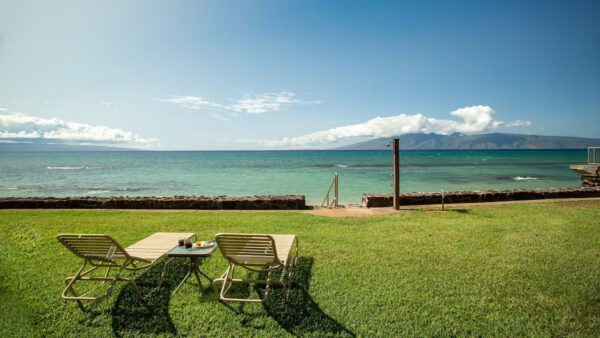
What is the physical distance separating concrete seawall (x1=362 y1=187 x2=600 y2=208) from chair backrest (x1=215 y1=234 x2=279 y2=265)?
6.79 metres

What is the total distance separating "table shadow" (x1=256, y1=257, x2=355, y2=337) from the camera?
3.39 meters

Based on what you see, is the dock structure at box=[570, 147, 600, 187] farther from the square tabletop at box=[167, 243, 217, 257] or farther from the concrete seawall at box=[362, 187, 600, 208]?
the square tabletop at box=[167, 243, 217, 257]

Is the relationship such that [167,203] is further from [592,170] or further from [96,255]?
[592,170]

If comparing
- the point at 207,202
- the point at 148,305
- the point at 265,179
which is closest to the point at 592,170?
the point at 207,202

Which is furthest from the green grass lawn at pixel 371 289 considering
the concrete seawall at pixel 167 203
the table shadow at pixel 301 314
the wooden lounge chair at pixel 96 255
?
the concrete seawall at pixel 167 203

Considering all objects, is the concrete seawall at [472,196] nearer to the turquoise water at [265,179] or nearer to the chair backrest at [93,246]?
the turquoise water at [265,179]

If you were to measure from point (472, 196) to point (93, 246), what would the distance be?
10.8 meters

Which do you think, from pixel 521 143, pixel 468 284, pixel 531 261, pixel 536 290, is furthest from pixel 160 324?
pixel 521 143

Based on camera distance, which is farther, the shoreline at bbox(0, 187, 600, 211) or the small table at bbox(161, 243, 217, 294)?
the shoreline at bbox(0, 187, 600, 211)

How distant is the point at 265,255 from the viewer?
409 centimetres

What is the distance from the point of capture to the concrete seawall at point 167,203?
10.3 m

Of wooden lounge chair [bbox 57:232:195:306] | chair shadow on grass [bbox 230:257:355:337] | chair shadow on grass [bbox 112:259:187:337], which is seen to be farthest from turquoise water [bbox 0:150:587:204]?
wooden lounge chair [bbox 57:232:195:306]

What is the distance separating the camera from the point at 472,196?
10930 mm

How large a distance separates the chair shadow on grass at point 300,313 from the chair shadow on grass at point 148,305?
89 cm
